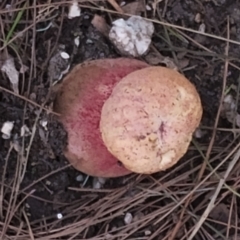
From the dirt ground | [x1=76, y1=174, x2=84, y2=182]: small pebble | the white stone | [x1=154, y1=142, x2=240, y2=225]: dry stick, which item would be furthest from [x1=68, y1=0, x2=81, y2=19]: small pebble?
[x1=154, y1=142, x2=240, y2=225]: dry stick

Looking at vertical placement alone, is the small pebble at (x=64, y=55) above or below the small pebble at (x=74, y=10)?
below

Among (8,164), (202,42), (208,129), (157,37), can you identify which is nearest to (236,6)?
(202,42)

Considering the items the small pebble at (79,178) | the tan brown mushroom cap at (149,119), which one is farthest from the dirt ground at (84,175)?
the tan brown mushroom cap at (149,119)

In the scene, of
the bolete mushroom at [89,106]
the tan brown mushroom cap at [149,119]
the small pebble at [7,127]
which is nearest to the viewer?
the tan brown mushroom cap at [149,119]

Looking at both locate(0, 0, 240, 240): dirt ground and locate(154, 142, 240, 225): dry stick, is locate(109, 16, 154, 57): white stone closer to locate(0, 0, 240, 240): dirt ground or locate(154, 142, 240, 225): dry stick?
locate(0, 0, 240, 240): dirt ground

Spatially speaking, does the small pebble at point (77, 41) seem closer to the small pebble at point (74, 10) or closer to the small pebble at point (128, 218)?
the small pebble at point (74, 10)

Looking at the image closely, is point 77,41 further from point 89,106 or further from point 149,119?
point 149,119

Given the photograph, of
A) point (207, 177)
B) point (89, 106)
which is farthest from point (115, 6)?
point (207, 177)
